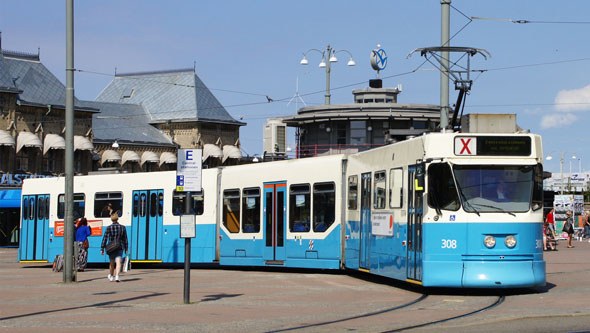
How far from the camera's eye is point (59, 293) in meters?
19.0

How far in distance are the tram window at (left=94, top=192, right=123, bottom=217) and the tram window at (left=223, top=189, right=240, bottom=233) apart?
4.04 m

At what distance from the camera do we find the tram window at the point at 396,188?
18.2 meters

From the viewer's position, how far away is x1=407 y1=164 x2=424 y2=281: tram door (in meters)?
17.1

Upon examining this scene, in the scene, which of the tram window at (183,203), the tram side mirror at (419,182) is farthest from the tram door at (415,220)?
the tram window at (183,203)

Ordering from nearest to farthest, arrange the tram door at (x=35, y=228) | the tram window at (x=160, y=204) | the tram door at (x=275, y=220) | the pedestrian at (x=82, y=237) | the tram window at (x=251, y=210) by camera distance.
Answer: the tram door at (x=275, y=220) → the tram window at (x=251, y=210) → the pedestrian at (x=82, y=237) → the tram window at (x=160, y=204) → the tram door at (x=35, y=228)

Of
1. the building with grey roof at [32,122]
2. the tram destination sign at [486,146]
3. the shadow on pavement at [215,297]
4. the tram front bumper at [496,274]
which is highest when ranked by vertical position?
the building with grey roof at [32,122]

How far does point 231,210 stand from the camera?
26.4 metres

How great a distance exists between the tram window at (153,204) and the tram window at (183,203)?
2.16ft

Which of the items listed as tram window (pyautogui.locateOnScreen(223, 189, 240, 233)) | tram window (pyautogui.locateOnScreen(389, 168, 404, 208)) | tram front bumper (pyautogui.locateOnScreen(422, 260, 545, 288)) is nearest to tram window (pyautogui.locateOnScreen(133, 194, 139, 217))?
tram window (pyautogui.locateOnScreen(223, 189, 240, 233))

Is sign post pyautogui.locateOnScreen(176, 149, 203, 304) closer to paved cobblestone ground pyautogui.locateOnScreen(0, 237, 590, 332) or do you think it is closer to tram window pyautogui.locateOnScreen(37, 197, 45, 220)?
paved cobblestone ground pyautogui.locateOnScreen(0, 237, 590, 332)

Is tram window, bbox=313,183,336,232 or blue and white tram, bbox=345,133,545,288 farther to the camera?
tram window, bbox=313,183,336,232

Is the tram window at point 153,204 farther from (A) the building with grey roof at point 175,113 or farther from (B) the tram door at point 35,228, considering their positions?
(A) the building with grey roof at point 175,113

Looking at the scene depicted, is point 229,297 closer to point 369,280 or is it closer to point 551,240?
point 369,280

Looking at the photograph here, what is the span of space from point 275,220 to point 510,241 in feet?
29.6
